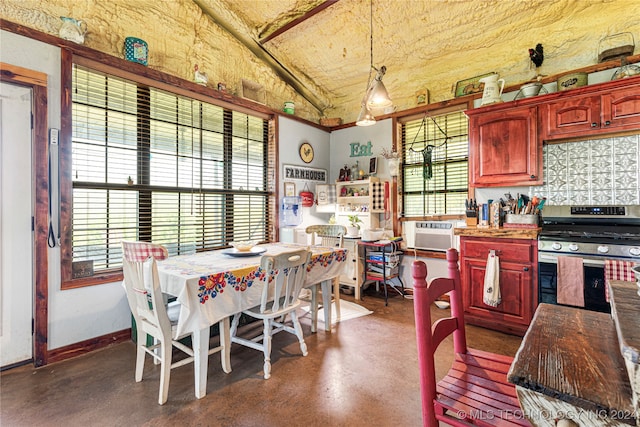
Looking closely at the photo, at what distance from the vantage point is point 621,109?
2564 mm

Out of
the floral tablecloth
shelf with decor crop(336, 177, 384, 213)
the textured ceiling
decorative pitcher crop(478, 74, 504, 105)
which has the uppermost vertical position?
the textured ceiling

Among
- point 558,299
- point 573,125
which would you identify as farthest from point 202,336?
point 573,125

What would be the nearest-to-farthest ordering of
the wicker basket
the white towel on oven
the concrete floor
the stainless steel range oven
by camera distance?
the concrete floor < the stainless steel range oven < the white towel on oven < the wicker basket

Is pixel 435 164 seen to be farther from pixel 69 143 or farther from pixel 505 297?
pixel 69 143

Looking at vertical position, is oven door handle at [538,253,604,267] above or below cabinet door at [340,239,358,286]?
above

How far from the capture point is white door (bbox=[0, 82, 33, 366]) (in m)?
2.23

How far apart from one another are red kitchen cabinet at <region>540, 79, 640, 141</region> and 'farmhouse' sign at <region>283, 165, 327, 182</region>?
301cm

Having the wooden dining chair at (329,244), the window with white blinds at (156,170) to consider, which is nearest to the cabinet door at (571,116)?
the wooden dining chair at (329,244)

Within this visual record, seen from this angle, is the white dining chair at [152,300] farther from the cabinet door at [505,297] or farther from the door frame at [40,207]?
the cabinet door at [505,297]

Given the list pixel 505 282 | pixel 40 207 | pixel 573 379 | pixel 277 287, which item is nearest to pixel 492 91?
pixel 505 282

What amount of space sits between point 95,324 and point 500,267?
12.3 ft

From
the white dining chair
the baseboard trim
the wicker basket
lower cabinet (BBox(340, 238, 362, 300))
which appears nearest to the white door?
the baseboard trim

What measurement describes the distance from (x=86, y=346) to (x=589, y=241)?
4.33m

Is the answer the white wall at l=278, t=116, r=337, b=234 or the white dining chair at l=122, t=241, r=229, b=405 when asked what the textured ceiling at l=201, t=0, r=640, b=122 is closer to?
the white wall at l=278, t=116, r=337, b=234
